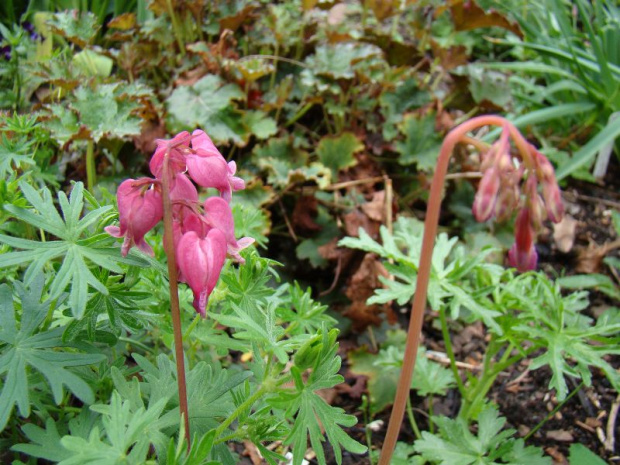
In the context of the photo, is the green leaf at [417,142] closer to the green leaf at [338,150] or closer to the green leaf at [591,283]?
the green leaf at [338,150]

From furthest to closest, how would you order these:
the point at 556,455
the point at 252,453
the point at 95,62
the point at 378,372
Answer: the point at 95,62 < the point at 378,372 < the point at 556,455 < the point at 252,453

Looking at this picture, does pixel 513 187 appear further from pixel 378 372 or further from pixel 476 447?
pixel 378 372

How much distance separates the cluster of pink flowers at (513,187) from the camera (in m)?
1.06

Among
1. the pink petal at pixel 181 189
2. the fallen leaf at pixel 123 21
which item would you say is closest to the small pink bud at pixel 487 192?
the pink petal at pixel 181 189

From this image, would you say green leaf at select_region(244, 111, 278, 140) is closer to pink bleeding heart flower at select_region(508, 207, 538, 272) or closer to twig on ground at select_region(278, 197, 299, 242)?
twig on ground at select_region(278, 197, 299, 242)

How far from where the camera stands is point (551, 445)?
91.2 inches

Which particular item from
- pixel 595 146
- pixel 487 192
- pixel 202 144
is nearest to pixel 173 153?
pixel 202 144

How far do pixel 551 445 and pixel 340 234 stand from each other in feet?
4.10

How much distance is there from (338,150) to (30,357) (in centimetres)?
209

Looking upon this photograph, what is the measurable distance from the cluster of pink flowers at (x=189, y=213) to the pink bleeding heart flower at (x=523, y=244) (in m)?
0.56

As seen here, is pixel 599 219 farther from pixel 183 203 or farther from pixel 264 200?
pixel 183 203

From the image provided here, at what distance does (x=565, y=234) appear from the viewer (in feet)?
10.9

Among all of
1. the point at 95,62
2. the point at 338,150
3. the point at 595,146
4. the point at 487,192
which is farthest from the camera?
the point at 95,62

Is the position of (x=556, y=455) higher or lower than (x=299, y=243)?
lower
